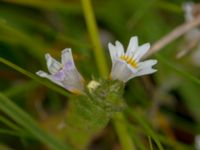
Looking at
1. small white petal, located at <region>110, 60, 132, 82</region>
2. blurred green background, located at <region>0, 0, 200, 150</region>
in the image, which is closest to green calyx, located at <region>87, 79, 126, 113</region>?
small white petal, located at <region>110, 60, 132, 82</region>

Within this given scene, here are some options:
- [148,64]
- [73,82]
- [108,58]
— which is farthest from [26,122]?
[108,58]

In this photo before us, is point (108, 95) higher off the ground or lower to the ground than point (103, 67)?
lower

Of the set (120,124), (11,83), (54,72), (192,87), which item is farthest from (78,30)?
(54,72)

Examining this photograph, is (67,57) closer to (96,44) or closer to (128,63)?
(128,63)

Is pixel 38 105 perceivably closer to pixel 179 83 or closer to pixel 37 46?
pixel 37 46

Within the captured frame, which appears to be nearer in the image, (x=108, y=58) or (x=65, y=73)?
(x=65, y=73)

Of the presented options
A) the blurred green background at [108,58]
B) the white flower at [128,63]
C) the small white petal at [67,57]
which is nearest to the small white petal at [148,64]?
the white flower at [128,63]

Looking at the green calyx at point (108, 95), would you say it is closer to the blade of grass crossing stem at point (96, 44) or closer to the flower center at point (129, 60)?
the flower center at point (129, 60)
